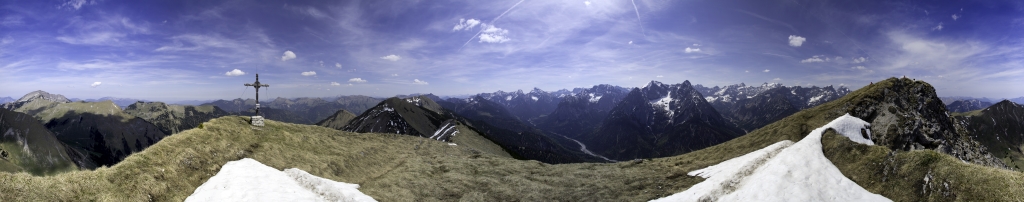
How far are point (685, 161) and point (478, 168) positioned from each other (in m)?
24.4

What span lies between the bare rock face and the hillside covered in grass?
0.86ft

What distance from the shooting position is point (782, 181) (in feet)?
82.2

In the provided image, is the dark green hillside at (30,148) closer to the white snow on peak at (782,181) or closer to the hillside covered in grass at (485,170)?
the hillside covered in grass at (485,170)

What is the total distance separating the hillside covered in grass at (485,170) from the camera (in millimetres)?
18953

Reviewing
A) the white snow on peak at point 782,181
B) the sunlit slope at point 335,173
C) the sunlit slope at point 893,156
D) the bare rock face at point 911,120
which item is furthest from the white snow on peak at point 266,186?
the bare rock face at point 911,120

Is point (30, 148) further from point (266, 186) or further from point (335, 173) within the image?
point (266, 186)

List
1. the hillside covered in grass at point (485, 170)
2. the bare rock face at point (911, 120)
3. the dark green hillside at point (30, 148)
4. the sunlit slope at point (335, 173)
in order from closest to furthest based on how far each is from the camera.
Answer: the sunlit slope at point (335, 173) < the hillside covered in grass at point (485, 170) < the bare rock face at point (911, 120) < the dark green hillside at point (30, 148)

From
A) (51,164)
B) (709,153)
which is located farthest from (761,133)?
(51,164)

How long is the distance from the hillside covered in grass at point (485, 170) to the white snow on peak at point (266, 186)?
1.10 metres

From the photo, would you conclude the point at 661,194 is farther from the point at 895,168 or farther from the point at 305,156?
the point at 305,156

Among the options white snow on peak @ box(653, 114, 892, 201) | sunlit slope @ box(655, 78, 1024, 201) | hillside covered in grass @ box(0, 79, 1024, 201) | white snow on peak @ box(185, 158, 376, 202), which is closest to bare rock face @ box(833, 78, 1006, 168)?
sunlit slope @ box(655, 78, 1024, 201)

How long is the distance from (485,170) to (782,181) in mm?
27208

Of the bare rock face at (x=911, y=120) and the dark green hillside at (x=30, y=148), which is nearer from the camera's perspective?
the bare rock face at (x=911, y=120)

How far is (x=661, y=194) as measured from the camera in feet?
95.3
